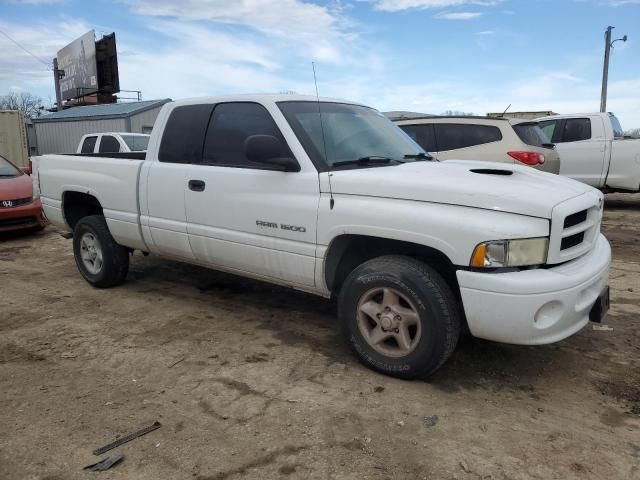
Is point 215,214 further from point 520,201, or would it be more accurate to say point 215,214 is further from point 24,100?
point 24,100

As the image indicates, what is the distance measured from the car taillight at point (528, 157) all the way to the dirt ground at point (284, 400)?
3.05m

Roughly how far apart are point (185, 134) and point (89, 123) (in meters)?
23.2

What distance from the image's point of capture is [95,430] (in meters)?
2.78

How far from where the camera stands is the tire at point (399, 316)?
9.94ft

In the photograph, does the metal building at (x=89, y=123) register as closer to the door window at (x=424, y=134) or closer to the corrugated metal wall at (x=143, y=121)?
the corrugated metal wall at (x=143, y=121)

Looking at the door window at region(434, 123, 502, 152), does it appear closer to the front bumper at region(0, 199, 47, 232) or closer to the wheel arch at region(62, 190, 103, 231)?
the wheel arch at region(62, 190, 103, 231)

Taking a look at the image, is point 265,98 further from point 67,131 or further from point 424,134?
point 67,131

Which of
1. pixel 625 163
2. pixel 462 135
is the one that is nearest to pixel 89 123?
pixel 462 135

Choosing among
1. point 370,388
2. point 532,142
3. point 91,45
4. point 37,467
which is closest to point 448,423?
point 370,388

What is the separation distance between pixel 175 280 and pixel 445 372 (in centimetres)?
335

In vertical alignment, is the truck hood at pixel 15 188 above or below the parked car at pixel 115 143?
below

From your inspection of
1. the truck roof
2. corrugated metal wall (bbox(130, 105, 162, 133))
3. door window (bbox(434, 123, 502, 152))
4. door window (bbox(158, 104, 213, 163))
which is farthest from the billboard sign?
the truck roof

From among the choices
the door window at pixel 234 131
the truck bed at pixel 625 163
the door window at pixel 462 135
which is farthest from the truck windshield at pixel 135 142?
the truck bed at pixel 625 163

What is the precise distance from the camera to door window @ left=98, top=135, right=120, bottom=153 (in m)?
12.1
